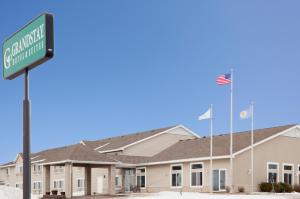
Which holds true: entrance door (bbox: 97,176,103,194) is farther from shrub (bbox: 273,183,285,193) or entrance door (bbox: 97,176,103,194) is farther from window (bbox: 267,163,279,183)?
shrub (bbox: 273,183,285,193)

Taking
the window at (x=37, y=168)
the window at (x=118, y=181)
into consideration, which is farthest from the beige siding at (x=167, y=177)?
the window at (x=37, y=168)

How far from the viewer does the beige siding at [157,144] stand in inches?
2275

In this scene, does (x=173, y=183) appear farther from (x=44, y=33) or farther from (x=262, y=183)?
(x=44, y=33)

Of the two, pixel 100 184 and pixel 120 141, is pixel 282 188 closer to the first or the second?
pixel 100 184

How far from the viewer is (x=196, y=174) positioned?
4562 centimetres

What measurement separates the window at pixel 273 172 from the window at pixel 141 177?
524 inches

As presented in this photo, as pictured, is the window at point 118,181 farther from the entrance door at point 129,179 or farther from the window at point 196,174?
the window at point 196,174

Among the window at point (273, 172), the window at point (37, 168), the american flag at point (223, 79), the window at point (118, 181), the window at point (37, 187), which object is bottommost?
the window at point (37, 187)

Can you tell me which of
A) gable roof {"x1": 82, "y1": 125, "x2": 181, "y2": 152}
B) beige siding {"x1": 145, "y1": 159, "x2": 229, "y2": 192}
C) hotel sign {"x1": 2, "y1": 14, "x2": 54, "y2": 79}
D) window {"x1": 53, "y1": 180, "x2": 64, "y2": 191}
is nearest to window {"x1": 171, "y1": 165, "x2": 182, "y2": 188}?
beige siding {"x1": 145, "y1": 159, "x2": 229, "y2": 192}

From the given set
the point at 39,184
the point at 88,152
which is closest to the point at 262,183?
the point at 88,152

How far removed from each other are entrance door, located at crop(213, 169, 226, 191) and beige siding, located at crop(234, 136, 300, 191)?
1.17 metres

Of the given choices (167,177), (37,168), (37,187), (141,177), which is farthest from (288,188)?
(37,187)

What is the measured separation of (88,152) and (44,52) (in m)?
37.6

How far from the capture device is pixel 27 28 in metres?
10.6
